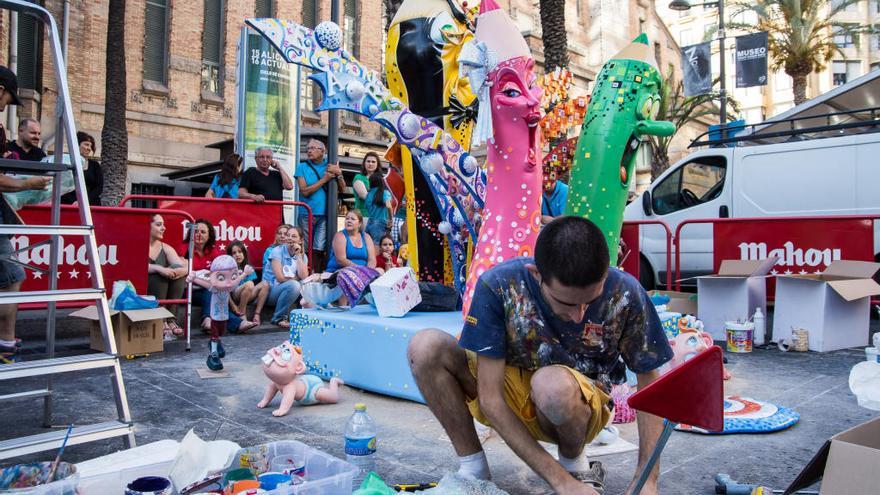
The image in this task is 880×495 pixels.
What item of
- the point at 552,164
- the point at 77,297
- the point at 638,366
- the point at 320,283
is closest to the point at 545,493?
the point at 638,366

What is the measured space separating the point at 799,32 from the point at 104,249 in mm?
25257

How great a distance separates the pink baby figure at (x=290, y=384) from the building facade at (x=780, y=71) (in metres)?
31.6

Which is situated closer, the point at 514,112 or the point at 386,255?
the point at 514,112

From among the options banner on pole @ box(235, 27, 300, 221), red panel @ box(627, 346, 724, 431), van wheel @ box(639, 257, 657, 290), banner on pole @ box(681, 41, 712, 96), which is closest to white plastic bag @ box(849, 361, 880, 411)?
red panel @ box(627, 346, 724, 431)

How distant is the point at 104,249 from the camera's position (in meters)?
5.95

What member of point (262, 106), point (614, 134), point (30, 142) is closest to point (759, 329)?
point (614, 134)

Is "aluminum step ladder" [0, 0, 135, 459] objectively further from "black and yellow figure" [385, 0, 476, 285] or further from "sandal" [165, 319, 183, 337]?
"sandal" [165, 319, 183, 337]

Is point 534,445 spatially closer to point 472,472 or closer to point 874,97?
point 472,472

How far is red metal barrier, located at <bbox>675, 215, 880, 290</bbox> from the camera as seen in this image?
7.10 m

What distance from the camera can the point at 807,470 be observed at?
1.95m

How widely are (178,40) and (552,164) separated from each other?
14348 mm

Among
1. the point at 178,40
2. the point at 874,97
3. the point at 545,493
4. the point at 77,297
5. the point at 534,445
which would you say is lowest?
the point at 545,493

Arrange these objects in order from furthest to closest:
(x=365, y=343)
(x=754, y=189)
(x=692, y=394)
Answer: (x=754, y=189) → (x=365, y=343) → (x=692, y=394)

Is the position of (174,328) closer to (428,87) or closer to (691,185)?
(428,87)
